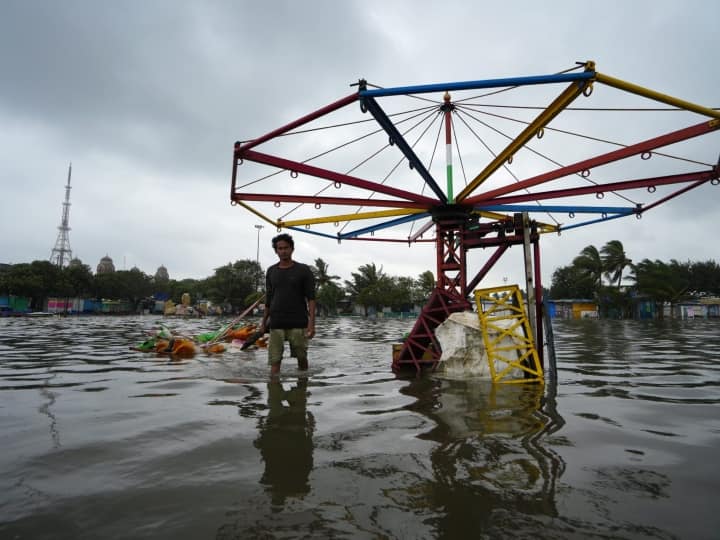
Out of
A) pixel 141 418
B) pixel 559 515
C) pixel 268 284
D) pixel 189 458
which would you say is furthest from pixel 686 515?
pixel 268 284

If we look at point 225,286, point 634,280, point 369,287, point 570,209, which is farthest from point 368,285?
point 570,209

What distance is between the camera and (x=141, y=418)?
3.22 meters

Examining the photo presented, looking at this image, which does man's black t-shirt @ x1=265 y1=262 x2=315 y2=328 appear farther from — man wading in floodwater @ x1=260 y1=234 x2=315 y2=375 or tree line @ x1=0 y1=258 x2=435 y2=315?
tree line @ x1=0 y1=258 x2=435 y2=315

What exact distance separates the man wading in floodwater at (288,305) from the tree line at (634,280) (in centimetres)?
4779

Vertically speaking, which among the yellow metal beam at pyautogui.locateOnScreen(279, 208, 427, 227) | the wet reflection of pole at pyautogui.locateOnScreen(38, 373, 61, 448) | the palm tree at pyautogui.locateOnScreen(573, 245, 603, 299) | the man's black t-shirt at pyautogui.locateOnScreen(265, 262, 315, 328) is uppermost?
the palm tree at pyautogui.locateOnScreen(573, 245, 603, 299)

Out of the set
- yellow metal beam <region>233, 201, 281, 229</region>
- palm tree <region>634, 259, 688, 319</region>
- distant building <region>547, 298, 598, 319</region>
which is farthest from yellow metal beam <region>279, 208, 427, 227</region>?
distant building <region>547, 298, 598, 319</region>

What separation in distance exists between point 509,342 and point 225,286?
64192 millimetres

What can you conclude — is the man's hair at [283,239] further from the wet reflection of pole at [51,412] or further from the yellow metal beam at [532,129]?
the yellow metal beam at [532,129]

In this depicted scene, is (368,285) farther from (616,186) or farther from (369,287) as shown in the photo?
(616,186)

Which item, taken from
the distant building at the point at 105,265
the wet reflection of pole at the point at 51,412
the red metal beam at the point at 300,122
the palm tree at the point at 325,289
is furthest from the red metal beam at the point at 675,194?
the distant building at the point at 105,265

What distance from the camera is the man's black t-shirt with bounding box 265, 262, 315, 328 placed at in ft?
16.9

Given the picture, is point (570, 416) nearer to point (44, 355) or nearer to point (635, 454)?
point (635, 454)

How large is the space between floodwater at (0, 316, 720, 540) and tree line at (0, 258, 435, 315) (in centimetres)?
5144

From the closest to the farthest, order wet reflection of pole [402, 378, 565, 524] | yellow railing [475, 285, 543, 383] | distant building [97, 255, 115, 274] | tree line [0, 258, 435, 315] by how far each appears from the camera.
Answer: wet reflection of pole [402, 378, 565, 524], yellow railing [475, 285, 543, 383], tree line [0, 258, 435, 315], distant building [97, 255, 115, 274]
